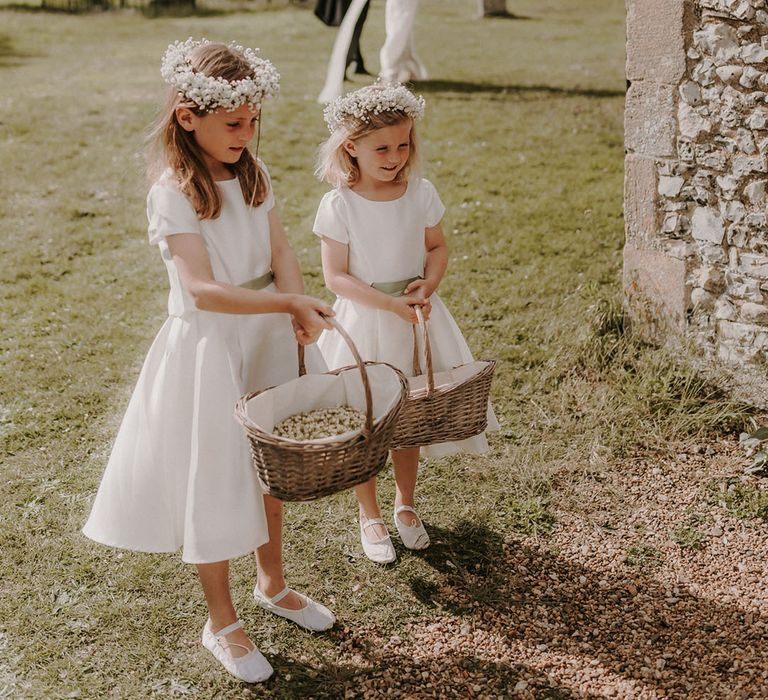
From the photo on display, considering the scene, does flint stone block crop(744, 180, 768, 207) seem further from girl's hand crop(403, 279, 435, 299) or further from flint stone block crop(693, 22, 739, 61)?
girl's hand crop(403, 279, 435, 299)

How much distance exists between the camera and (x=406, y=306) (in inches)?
133

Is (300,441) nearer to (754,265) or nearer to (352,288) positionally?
(352,288)

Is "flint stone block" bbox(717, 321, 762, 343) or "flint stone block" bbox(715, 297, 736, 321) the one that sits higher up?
"flint stone block" bbox(715, 297, 736, 321)

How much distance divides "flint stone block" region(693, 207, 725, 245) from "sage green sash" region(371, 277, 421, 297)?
184cm

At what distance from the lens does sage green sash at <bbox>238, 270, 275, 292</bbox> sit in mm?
3074

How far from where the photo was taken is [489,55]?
43.8 ft

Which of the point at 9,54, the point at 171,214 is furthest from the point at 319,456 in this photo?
the point at 9,54

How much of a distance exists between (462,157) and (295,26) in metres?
8.53

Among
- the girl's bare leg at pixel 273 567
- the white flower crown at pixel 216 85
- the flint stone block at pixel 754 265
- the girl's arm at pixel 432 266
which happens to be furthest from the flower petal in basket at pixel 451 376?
the flint stone block at pixel 754 265

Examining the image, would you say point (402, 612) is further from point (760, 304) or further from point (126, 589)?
point (760, 304)

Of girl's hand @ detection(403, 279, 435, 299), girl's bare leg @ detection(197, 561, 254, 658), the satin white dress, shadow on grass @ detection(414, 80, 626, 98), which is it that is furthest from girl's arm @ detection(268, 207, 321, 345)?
shadow on grass @ detection(414, 80, 626, 98)

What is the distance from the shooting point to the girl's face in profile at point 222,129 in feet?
9.44

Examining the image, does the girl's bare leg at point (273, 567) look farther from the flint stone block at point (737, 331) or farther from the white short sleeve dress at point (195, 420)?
the flint stone block at point (737, 331)

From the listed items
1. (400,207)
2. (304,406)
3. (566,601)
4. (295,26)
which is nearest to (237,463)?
(304,406)
